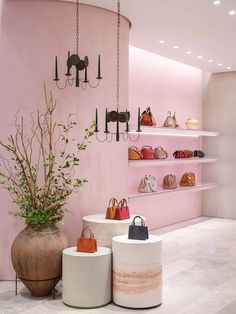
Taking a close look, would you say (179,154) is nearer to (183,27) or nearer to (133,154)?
(133,154)

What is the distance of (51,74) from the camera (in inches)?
192

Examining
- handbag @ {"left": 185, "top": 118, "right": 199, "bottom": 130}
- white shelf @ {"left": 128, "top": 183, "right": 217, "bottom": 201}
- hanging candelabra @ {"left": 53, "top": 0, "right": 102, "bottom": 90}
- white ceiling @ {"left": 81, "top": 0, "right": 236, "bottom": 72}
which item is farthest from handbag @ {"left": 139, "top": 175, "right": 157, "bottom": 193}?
hanging candelabra @ {"left": 53, "top": 0, "right": 102, "bottom": 90}

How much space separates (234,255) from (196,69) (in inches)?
163

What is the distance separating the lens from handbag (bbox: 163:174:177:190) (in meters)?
7.62

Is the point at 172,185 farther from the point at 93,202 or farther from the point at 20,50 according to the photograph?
the point at 20,50

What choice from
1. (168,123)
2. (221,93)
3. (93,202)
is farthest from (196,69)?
(93,202)

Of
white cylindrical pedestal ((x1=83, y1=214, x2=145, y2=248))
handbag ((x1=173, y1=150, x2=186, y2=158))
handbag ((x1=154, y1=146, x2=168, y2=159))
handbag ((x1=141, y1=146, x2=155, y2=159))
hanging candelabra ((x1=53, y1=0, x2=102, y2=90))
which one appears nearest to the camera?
white cylindrical pedestal ((x1=83, y1=214, x2=145, y2=248))

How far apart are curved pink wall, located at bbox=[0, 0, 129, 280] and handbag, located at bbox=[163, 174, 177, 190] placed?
96.6 inches

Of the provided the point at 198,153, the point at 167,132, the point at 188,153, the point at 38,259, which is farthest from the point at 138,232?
the point at 198,153

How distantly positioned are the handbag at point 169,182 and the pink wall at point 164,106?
188mm

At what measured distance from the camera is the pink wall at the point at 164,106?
7270 mm

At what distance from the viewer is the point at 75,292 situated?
399cm

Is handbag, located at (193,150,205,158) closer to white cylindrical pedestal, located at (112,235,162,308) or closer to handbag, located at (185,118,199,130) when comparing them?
handbag, located at (185,118,199,130)

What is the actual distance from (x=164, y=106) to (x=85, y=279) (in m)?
4.52
